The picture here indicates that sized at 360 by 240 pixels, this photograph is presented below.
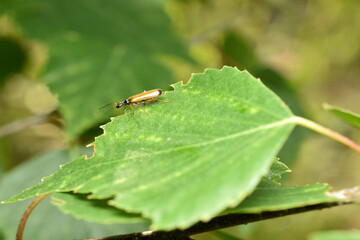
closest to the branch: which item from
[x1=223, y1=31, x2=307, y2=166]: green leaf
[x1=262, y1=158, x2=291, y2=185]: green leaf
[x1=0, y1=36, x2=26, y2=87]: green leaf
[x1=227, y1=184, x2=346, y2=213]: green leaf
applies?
[x1=227, y1=184, x2=346, y2=213]: green leaf

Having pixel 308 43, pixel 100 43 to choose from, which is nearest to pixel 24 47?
pixel 100 43

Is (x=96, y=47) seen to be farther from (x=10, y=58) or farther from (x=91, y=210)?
(x=91, y=210)

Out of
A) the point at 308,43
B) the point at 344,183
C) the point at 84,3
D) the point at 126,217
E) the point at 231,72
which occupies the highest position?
the point at 308,43

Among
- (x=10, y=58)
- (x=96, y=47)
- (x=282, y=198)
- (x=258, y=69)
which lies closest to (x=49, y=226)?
(x=96, y=47)

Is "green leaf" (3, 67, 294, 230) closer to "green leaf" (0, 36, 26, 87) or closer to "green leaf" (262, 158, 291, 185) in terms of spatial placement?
"green leaf" (262, 158, 291, 185)

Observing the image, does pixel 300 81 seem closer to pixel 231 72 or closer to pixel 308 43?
pixel 308 43

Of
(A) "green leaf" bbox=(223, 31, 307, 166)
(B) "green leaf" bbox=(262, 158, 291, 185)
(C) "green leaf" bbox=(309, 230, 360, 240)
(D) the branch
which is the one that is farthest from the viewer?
(A) "green leaf" bbox=(223, 31, 307, 166)
